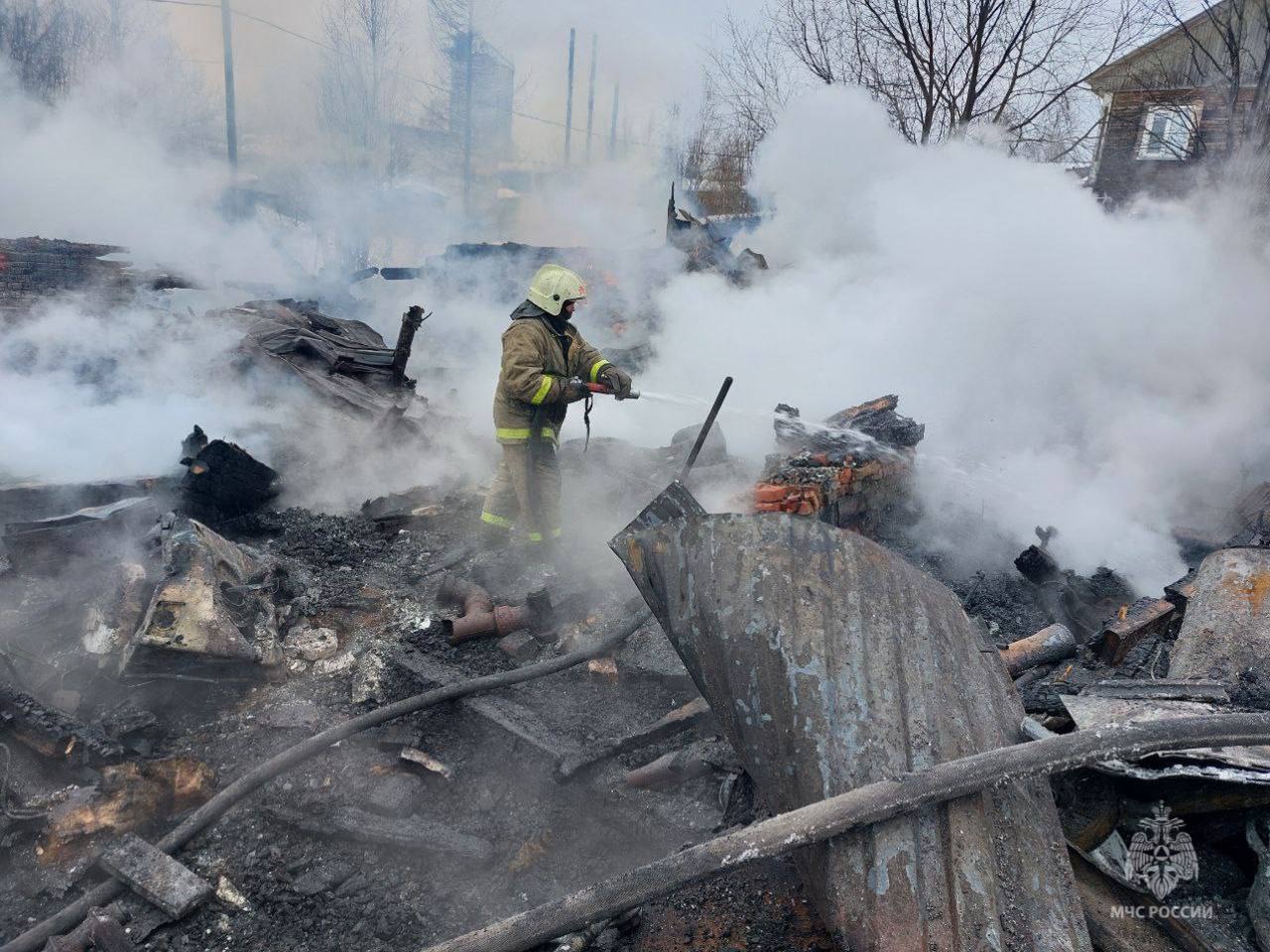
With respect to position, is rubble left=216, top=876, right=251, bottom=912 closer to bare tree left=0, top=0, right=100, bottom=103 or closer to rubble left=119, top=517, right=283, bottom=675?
rubble left=119, top=517, right=283, bottom=675

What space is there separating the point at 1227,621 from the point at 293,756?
412cm

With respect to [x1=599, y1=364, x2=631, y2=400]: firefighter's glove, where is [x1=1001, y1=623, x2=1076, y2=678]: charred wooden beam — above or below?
below

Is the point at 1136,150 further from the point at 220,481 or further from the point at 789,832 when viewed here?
the point at 789,832

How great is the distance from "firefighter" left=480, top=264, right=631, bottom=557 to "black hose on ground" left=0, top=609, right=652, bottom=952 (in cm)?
164

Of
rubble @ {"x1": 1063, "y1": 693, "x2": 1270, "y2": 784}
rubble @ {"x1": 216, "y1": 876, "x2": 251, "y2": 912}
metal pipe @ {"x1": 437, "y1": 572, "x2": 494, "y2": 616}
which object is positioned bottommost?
rubble @ {"x1": 216, "y1": 876, "x2": 251, "y2": 912}

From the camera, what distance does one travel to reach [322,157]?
21.8m

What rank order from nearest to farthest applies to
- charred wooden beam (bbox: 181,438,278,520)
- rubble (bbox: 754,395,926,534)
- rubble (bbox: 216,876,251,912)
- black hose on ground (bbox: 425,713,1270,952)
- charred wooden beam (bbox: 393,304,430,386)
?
black hose on ground (bbox: 425,713,1270,952), rubble (bbox: 216,876,251,912), rubble (bbox: 754,395,926,534), charred wooden beam (bbox: 181,438,278,520), charred wooden beam (bbox: 393,304,430,386)

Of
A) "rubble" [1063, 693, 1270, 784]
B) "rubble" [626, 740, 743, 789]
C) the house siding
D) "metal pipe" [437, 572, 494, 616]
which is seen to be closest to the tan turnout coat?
"metal pipe" [437, 572, 494, 616]

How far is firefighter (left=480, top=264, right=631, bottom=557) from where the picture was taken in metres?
5.21

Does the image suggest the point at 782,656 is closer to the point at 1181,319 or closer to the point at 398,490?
the point at 398,490

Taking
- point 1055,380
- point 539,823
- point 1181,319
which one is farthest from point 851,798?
point 1181,319

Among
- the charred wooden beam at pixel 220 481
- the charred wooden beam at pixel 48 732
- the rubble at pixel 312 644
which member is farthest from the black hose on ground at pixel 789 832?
the charred wooden beam at pixel 220 481

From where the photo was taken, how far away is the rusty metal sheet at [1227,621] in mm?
3109

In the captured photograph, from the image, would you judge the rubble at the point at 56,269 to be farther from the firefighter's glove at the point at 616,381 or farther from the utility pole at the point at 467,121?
the utility pole at the point at 467,121
